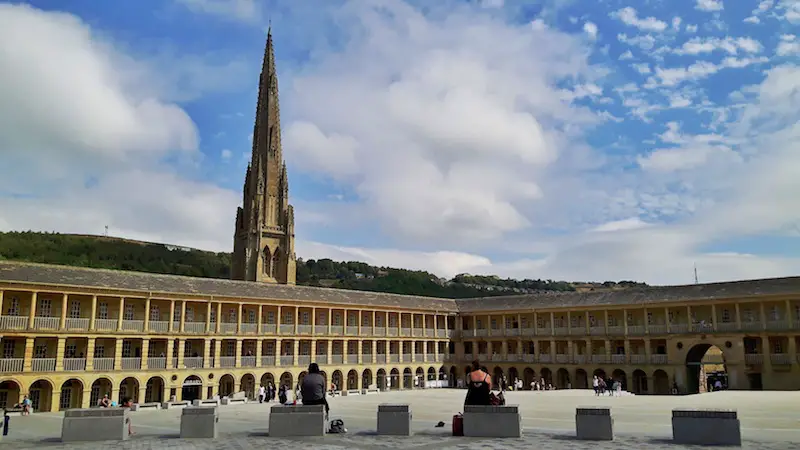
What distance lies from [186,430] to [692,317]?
48246mm

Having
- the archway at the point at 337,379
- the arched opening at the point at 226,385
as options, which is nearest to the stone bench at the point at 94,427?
the arched opening at the point at 226,385

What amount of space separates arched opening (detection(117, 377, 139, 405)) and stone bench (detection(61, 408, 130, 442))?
29242 millimetres

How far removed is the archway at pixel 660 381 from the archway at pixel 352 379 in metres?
26.0

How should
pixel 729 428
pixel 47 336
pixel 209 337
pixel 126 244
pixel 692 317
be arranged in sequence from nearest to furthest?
pixel 729 428 → pixel 47 336 → pixel 209 337 → pixel 692 317 → pixel 126 244

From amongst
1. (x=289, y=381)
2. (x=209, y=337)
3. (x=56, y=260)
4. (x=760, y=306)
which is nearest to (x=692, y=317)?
(x=760, y=306)

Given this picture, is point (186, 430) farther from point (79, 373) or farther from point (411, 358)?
point (411, 358)

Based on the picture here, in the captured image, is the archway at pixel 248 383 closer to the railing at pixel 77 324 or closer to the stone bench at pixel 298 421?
the railing at pixel 77 324

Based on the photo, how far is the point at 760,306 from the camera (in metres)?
50.9

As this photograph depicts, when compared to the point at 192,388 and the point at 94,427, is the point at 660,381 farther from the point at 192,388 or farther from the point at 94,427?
the point at 94,427

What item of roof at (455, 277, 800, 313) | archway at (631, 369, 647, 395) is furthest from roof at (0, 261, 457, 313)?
archway at (631, 369, 647, 395)

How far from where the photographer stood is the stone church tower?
260 ft

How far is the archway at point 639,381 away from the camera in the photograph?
5669 cm

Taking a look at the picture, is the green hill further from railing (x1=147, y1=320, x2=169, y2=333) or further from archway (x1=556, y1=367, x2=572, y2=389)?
archway (x1=556, y1=367, x2=572, y2=389)

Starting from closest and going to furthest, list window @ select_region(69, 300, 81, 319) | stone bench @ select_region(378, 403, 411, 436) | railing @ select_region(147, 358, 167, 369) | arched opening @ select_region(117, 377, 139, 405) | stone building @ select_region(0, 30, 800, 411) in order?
stone bench @ select_region(378, 403, 411, 436), stone building @ select_region(0, 30, 800, 411), window @ select_region(69, 300, 81, 319), arched opening @ select_region(117, 377, 139, 405), railing @ select_region(147, 358, 167, 369)
